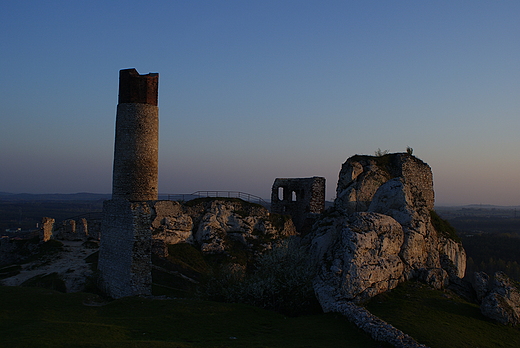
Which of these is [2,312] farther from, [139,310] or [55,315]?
[139,310]

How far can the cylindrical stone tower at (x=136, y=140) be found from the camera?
100 ft

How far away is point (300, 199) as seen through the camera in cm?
3891

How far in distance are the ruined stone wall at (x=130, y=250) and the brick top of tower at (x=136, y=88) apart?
11.4 meters

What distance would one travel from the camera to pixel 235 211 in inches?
1356

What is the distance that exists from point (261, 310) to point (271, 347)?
13.3 ft

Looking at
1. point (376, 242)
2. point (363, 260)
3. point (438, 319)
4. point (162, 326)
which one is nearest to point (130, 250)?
point (162, 326)

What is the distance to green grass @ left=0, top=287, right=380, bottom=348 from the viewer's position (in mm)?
10953

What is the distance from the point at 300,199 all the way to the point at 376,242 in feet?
78.2

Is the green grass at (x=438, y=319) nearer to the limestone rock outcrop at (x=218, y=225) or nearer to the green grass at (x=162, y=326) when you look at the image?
the green grass at (x=162, y=326)

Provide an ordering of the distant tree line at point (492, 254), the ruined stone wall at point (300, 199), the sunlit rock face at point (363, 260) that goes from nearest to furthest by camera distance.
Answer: the sunlit rock face at point (363, 260) → the ruined stone wall at point (300, 199) → the distant tree line at point (492, 254)

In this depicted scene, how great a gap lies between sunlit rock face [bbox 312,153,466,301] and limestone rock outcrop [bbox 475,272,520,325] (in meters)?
1.90

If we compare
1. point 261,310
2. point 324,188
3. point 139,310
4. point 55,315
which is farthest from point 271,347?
point 324,188

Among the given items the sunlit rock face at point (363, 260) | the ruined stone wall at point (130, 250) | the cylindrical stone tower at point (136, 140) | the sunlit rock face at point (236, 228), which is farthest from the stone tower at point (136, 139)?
the sunlit rock face at point (363, 260)

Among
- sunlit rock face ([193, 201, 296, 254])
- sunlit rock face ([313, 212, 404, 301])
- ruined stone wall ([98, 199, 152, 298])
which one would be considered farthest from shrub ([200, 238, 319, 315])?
sunlit rock face ([193, 201, 296, 254])
